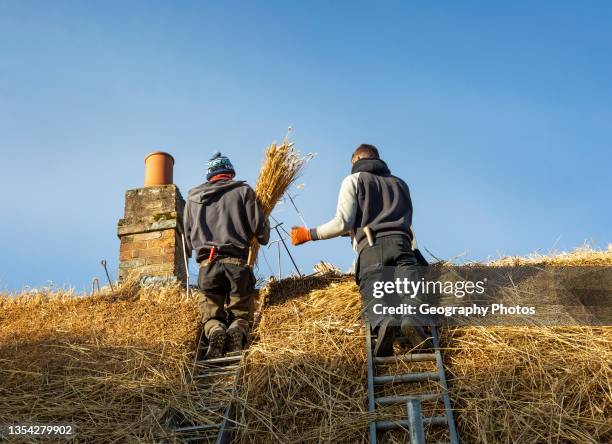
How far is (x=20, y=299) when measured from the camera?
6.96m

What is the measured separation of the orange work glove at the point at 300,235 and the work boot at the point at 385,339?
1.35 metres

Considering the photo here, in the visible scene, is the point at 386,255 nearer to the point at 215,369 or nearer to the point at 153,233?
the point at 215,369

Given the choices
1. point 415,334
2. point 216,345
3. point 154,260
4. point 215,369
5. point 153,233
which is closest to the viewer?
point 415,334

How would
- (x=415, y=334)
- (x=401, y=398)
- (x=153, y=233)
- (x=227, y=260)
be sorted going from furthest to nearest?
1. (x=153, y=233)
2. (x=227, y=260)
3. (x=415, y=334)
4. (x=401, y=398)

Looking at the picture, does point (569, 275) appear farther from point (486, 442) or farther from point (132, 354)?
point (132, 354)

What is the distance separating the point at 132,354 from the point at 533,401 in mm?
2922

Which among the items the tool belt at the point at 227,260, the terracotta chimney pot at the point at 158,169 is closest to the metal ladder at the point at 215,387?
the tool belt at the point at 227,260

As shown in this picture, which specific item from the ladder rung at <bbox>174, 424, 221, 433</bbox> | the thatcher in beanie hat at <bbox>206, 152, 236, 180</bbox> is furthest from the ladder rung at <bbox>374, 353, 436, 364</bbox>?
the thatcher in beanie hat at <bbox>206, 152, 236, 180</bbox>

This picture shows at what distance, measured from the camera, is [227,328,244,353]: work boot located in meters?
5.61

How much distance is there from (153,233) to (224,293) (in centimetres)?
187

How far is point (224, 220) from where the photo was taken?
627cm

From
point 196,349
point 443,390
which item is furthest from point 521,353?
point 196,349

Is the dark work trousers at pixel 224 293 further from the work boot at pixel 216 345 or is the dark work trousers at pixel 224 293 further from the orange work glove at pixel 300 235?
the orange work glove at pixel 300 235

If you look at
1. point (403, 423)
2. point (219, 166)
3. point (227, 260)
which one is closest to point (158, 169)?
point (219, 166)
